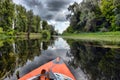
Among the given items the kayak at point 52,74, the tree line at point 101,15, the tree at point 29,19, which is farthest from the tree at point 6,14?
the kayak at point 52,74

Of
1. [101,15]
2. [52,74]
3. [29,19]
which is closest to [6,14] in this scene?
[101,15]

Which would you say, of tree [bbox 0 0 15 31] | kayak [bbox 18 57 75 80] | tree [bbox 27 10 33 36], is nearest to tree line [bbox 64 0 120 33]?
tree [bbox 0 0 15 31]

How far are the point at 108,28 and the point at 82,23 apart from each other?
12543mm

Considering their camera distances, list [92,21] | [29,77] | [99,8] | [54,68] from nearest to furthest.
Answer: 1. [29,77]
2. [54,68]
3. [92,21]
4. [99,8]

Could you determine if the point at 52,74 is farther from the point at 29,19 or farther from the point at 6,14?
the point at 29,19

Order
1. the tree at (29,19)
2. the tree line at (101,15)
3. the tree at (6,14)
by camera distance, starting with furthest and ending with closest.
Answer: the tree at (29,19) → the tree at (6,14) → the tree line at (101,15)

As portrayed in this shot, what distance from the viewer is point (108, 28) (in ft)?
152

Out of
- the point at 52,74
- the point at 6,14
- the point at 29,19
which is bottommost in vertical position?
the point at 52,74

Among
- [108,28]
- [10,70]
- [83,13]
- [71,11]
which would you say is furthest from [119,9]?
[10,70]

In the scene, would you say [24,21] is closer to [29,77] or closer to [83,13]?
[83,13]

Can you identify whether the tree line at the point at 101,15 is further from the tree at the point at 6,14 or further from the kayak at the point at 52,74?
the kayak at the point at 52,74

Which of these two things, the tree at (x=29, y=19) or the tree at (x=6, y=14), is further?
the tree at (x=29, y=19)

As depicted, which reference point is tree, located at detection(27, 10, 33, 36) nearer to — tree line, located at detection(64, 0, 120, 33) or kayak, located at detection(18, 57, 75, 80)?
tree line, located at detection(64, 0, 120, 33)

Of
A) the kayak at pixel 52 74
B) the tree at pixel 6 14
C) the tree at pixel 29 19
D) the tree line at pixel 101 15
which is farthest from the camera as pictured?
the tree at pixel 29 19
